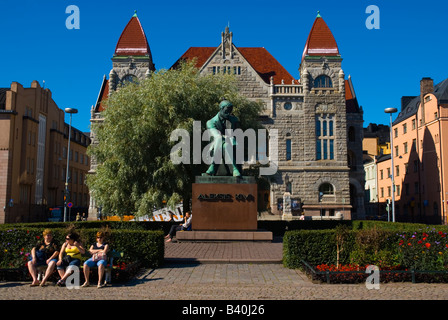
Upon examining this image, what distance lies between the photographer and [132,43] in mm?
47844

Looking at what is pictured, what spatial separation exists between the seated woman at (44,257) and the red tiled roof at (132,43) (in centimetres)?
3895

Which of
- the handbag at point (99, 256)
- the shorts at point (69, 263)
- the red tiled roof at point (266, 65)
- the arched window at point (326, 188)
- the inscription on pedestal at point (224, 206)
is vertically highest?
the red tiled roof at point (266, 65)

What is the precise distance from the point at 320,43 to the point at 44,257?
4294 centimetres

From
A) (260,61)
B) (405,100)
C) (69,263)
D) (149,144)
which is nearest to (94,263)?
(69,263)

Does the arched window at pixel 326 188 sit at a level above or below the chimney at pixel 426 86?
below

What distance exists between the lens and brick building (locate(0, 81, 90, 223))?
147ft

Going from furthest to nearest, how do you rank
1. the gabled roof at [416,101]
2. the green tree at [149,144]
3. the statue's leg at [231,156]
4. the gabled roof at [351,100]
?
the gabled roof at [351,100] → the gabled roof at [416,101] → the green tree at [149,144] → the statue's leg at [231,156]

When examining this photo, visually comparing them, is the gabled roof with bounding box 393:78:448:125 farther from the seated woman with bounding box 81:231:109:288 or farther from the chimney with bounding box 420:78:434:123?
the seated woman with bounding box 81:231:109:288

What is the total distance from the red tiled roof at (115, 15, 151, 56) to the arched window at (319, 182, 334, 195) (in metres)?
23.4

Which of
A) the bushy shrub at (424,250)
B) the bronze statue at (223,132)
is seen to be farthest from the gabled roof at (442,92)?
the bushy shrub at (424,250)

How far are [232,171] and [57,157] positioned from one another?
46602 mm

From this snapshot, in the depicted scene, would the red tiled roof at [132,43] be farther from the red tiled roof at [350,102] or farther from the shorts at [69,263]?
the shorts at [69,263]

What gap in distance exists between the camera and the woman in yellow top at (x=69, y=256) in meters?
9.82

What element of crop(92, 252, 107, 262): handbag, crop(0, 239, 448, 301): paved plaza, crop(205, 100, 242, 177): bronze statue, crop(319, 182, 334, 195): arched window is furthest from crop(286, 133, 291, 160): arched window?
crop(92, 252, 107, 262): handbag
